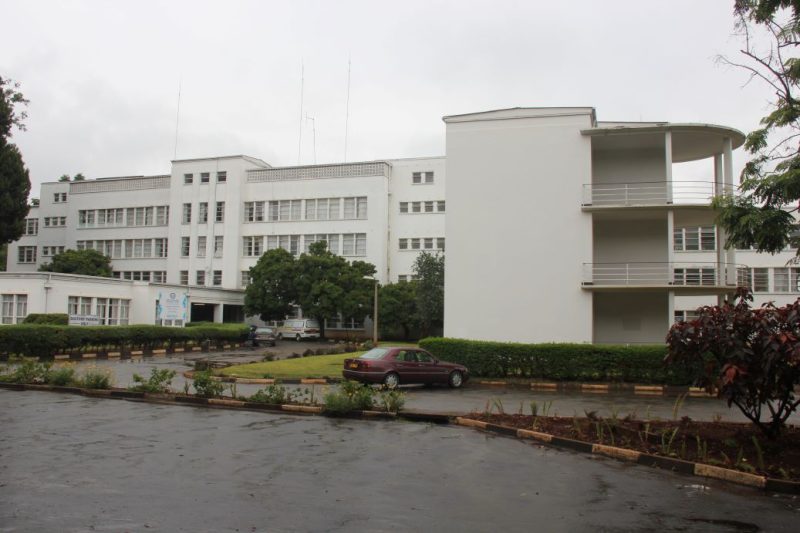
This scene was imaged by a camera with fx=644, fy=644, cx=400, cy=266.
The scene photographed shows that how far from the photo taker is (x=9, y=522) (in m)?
5.75

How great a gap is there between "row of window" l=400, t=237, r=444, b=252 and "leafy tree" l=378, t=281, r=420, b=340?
734 centimetres

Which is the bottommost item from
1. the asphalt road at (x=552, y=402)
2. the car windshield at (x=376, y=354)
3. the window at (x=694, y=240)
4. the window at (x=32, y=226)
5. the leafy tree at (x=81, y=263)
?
the asphalt road at (x=552, y=402)

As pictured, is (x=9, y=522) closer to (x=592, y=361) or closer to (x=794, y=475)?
(x=794, y=475)

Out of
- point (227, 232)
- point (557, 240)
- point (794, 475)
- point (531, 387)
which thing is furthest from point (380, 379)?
point (227, 232)

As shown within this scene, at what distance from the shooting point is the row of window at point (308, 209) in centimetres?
6066

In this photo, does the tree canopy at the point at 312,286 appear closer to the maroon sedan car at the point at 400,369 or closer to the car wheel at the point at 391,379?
the maroon sedan car at the point at 400,369

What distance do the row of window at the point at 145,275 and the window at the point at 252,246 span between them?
941cm

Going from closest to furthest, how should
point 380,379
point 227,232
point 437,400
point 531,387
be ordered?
point 437,400, point 380,379, point 531,387, point 227,232

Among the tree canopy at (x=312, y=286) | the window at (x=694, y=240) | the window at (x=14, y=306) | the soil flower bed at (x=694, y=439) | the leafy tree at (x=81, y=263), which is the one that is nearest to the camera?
the soil flower bed at (x=694, y=439)

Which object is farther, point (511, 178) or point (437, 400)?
point (511, 178)

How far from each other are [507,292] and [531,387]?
6.19m

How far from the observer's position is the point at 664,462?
923 centimetres

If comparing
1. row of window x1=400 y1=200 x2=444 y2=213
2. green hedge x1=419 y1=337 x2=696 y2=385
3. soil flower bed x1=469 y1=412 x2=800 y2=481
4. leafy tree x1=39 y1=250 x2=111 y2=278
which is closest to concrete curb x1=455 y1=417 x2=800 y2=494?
soil flower bed x1=469 y1=412 x2=800 y2=481

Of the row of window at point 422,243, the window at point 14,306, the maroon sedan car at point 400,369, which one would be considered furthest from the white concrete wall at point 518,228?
the row of window at point 422,243
